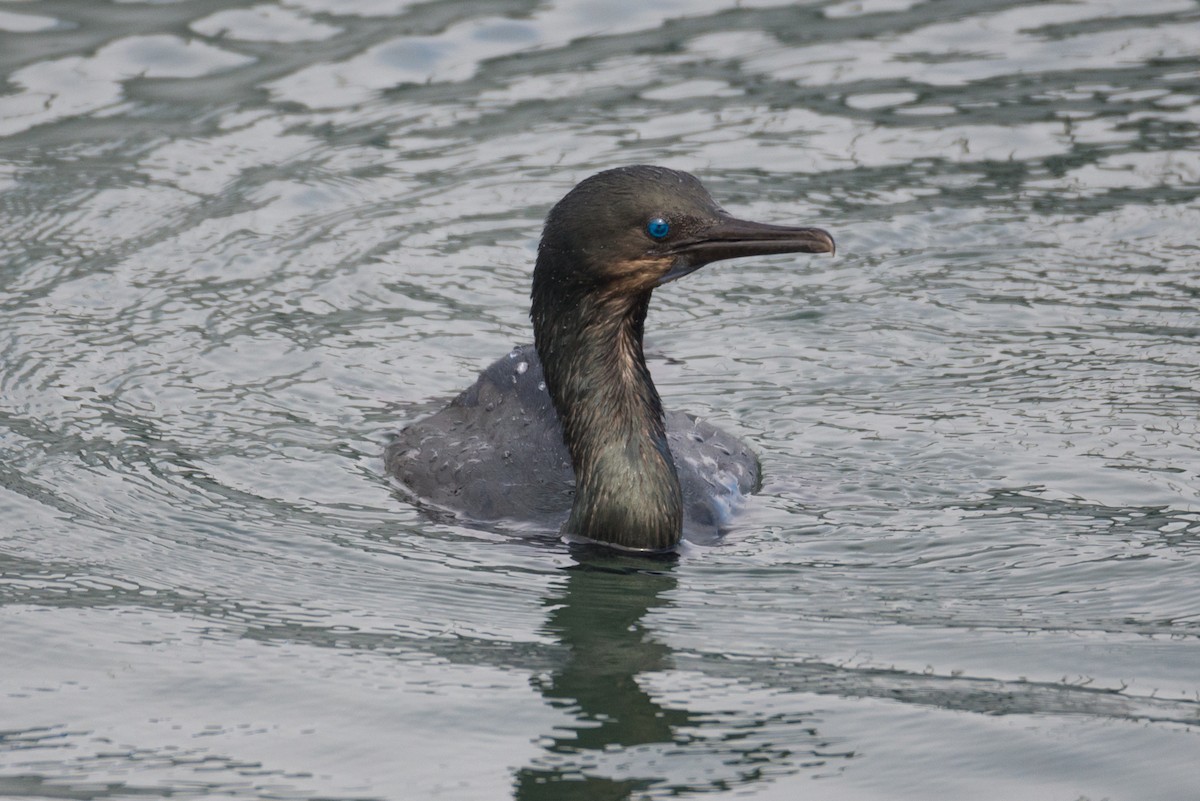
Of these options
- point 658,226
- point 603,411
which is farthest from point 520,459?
point 658,226

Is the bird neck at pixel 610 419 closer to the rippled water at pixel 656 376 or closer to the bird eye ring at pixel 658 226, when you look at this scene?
the rippled water at pixel 656 376

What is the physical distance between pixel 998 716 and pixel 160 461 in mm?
3732

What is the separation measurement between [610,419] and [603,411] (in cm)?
4

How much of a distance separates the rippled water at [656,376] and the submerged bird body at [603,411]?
0.75 feet

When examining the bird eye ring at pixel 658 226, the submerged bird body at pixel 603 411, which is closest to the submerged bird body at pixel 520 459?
the submerged bird body at pixel 603 411

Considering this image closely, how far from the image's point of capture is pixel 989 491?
23.9 feet

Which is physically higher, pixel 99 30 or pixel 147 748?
pixel 99 30

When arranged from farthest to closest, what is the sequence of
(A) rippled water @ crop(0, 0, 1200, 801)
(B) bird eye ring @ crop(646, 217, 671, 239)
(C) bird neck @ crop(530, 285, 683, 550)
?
(C) bird neck @ crop(530, 285, 683, 550) < (B) bird eye ring @ crop(646, 217, 671, 239) < (A) rippled water @ crop(0, 0, 1200, 801)

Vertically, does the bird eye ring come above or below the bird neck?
above

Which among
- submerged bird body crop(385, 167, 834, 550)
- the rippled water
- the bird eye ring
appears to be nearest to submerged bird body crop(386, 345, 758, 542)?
submerged bird body crop(385, 167, 834, 550)

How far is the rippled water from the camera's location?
17.8 feet

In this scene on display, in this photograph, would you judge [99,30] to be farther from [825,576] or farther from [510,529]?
[825,576]

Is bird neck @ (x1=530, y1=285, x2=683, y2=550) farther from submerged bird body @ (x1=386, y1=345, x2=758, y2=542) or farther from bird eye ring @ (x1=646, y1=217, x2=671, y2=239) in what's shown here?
bird eye ring @ (x1=646, y1=217, x2=671, y2=239)

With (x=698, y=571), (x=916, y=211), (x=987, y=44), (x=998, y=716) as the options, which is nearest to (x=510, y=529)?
(x=698, y=571)
